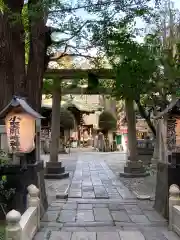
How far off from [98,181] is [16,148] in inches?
264

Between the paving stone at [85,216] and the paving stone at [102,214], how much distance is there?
11 centimetres

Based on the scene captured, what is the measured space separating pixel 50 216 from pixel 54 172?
6412 millimetres

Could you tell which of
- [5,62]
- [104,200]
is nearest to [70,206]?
[104,200]

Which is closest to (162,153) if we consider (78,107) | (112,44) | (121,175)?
(112,44)

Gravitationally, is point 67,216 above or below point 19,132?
below

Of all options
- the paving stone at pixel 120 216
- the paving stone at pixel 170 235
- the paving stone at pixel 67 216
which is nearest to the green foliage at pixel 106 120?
the paving stone at pixel 120 216

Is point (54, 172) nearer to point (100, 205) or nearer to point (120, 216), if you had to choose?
point (100, 205)

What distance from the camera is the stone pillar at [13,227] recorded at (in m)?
4.61

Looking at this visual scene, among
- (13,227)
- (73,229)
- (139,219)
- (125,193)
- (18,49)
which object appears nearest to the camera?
(13,227)

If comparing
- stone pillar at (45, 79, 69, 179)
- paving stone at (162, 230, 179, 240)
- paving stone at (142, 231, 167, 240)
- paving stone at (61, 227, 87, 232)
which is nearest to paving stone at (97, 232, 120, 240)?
paving stone at (61, 227, 87, 232)

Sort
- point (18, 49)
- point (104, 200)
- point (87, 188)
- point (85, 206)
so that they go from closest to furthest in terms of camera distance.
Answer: point (18, 49) → point (85, 206) → point (104, 200) → point (87, 188)

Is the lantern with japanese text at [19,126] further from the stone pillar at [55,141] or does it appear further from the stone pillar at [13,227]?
the stone pillar at [55,141]

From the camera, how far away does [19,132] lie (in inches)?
264

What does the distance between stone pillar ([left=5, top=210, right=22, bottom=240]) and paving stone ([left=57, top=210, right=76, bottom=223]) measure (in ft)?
8.58
